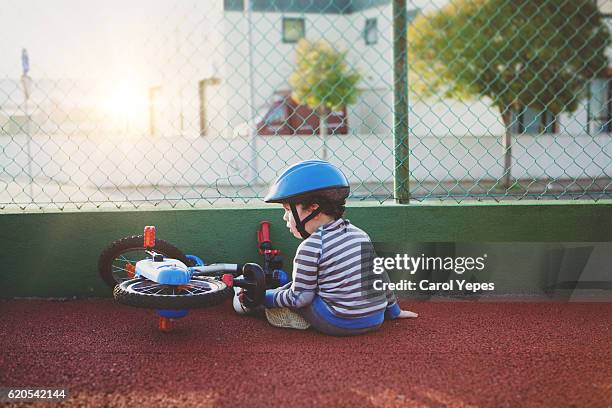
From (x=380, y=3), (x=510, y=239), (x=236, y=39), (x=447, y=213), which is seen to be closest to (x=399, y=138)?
(x=447, y=213)

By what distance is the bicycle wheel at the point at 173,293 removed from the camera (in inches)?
132

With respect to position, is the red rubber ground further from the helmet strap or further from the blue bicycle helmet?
the blue bicycle helmet

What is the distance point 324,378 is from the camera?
2.86 m

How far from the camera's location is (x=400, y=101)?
4410 mm

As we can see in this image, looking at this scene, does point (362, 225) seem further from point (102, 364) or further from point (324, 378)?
point (102, 364)

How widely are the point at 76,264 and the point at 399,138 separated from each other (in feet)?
7.57

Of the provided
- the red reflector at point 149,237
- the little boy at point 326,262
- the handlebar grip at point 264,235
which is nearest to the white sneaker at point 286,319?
the little boy at point 326,262

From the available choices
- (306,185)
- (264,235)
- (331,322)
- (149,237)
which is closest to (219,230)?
(264,235)

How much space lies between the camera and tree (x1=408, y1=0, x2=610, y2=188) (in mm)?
14367

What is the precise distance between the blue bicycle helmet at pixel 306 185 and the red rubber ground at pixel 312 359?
2.35 feet

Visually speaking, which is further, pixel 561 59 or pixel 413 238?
pixel 561 59

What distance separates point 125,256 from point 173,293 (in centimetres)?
84

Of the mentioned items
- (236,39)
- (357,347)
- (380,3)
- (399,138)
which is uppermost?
(380,3)

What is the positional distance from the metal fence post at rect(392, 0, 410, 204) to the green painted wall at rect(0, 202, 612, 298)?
0.59 ft
